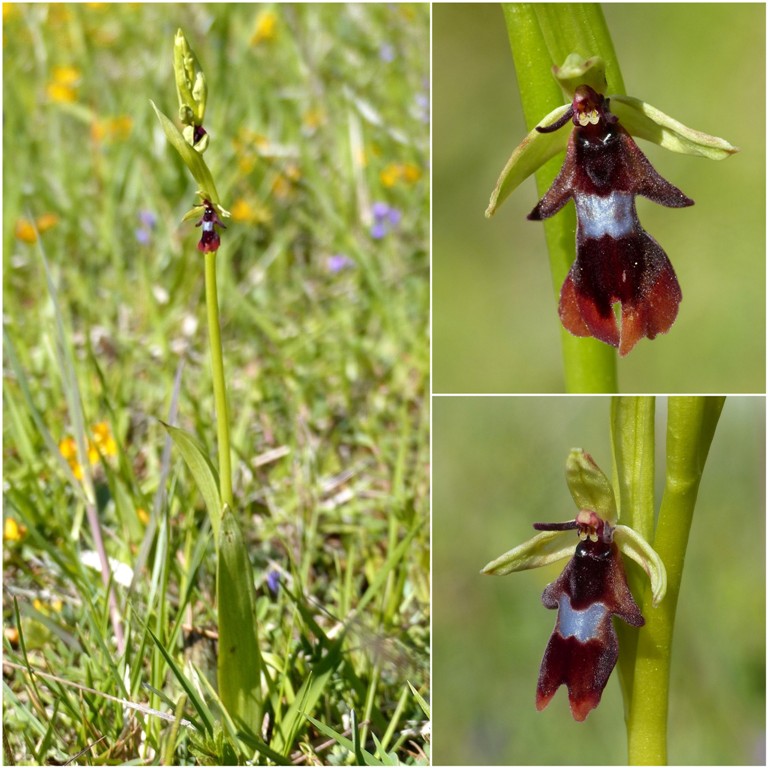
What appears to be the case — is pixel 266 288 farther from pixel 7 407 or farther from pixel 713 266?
pixel 713 266

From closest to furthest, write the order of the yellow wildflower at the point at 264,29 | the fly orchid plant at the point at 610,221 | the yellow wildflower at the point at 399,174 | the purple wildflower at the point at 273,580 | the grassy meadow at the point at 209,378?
the fly orchid plant at the point at 610,221 < the grassy meadow at the point at 209,378 < the purple wildflower at the point at 273,580 < the yellow wildflower at the point at 399,174 < the yellow wildflower at the point at 264,29

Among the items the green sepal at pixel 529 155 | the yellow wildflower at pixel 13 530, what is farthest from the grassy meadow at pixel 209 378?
the green sepal at pixel 529 155

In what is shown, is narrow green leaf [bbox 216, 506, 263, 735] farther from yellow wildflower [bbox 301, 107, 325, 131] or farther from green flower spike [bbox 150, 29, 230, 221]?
yellow wildflower [bbox 301, 107, 325, 131]

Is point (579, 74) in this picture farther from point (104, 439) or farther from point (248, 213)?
point (248, 213)

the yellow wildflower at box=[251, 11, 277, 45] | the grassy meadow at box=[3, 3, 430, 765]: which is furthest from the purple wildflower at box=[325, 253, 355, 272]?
the yellow wildflower at box=[251, 11, 277, 45]

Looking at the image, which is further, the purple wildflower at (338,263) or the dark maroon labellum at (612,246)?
the purple wildflower at (338,263)

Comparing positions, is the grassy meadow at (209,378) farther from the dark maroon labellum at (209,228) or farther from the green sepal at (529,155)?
the green sepal at (529,155)
